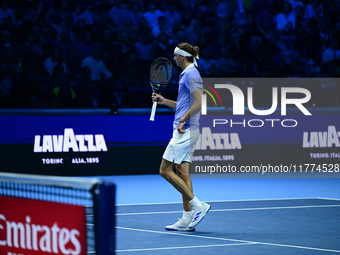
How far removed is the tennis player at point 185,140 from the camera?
581 cm

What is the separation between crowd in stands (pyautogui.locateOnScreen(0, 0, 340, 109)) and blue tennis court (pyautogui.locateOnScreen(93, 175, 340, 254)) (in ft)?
7.13

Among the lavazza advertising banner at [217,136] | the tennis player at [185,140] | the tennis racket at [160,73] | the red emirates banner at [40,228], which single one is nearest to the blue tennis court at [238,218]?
the tennis player at [185,140]

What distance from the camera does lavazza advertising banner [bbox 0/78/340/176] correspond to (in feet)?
34.7

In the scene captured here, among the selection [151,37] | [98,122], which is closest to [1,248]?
[98,122]

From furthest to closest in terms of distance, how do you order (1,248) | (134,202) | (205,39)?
(205,39) < (134,202) < (1,248)

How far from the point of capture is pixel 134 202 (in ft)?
26.5

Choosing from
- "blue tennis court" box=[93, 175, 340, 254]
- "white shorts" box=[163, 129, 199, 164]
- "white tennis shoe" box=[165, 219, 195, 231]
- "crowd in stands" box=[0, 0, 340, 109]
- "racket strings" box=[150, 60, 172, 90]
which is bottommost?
"blue tennis court" box=[93, 175, 340, 254]

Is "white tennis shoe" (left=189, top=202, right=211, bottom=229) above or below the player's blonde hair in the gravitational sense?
below

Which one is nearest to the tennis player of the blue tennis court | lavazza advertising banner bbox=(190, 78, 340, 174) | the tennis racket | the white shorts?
the white shorts

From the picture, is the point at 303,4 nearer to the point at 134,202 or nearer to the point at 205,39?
the point at 205,39

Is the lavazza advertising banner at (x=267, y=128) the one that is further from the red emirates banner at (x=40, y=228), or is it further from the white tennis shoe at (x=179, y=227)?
the red emirates banner at (x=40, y=228)

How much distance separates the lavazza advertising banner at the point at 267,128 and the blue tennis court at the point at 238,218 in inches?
38.5

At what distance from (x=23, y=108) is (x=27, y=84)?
491 millimetres

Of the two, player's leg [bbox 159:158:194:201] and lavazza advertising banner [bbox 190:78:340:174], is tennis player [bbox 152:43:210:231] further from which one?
lavazza advertising banner [bbox 190:78:340:174]
